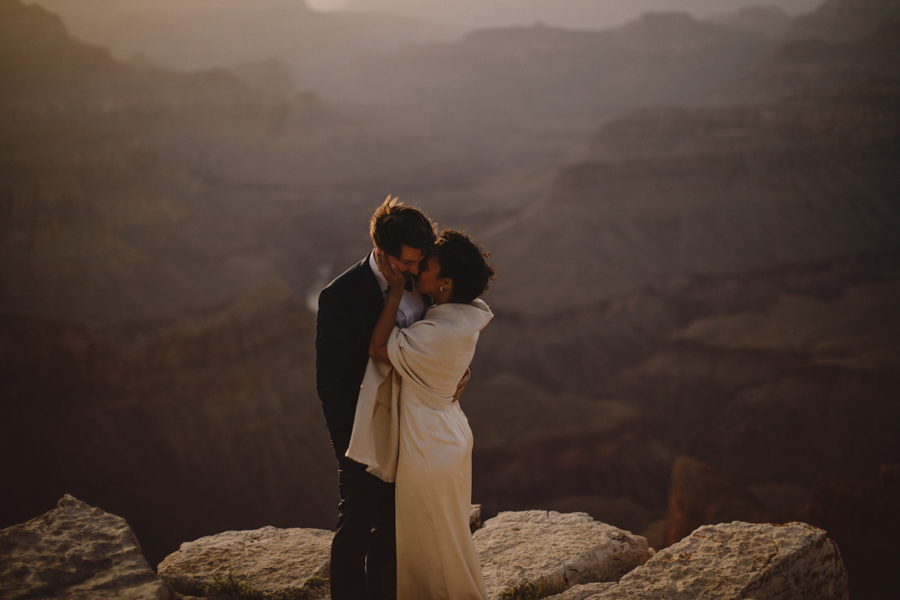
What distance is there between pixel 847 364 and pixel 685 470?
13.3 metres

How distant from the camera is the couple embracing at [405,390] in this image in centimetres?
335

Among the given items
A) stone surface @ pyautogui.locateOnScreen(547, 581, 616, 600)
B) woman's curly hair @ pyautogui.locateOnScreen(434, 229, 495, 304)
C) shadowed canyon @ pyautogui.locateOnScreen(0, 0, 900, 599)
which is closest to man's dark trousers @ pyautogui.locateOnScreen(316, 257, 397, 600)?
woman's curly hair @ pyautogui.locateOnScreen(434, 229, 495, 304)

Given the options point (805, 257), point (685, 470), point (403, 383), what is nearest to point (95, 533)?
point (403, 383)

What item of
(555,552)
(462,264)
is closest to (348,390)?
(462,264)

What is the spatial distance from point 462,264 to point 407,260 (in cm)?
31

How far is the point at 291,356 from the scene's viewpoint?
917 inches

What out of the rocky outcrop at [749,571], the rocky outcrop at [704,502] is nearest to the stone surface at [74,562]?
the rocky outcrop at [749,571]

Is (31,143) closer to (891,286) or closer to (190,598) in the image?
(190,598)

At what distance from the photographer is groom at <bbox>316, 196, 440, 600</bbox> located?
3318mm

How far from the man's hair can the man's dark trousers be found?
0.91 feet

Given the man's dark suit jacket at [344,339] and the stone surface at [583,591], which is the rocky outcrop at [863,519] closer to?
the stone surface at [583,591]

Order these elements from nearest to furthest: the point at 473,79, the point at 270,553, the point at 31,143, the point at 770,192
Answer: the point at 270,553 < the point at 31,143 < the point at 770,192 < the point at 473,79

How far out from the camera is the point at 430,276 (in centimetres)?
348

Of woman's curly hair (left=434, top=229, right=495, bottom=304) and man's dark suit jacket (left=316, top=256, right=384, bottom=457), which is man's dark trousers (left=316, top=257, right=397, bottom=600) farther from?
woman's curly hair (left=434, top=229, right=495, bottom=304)
